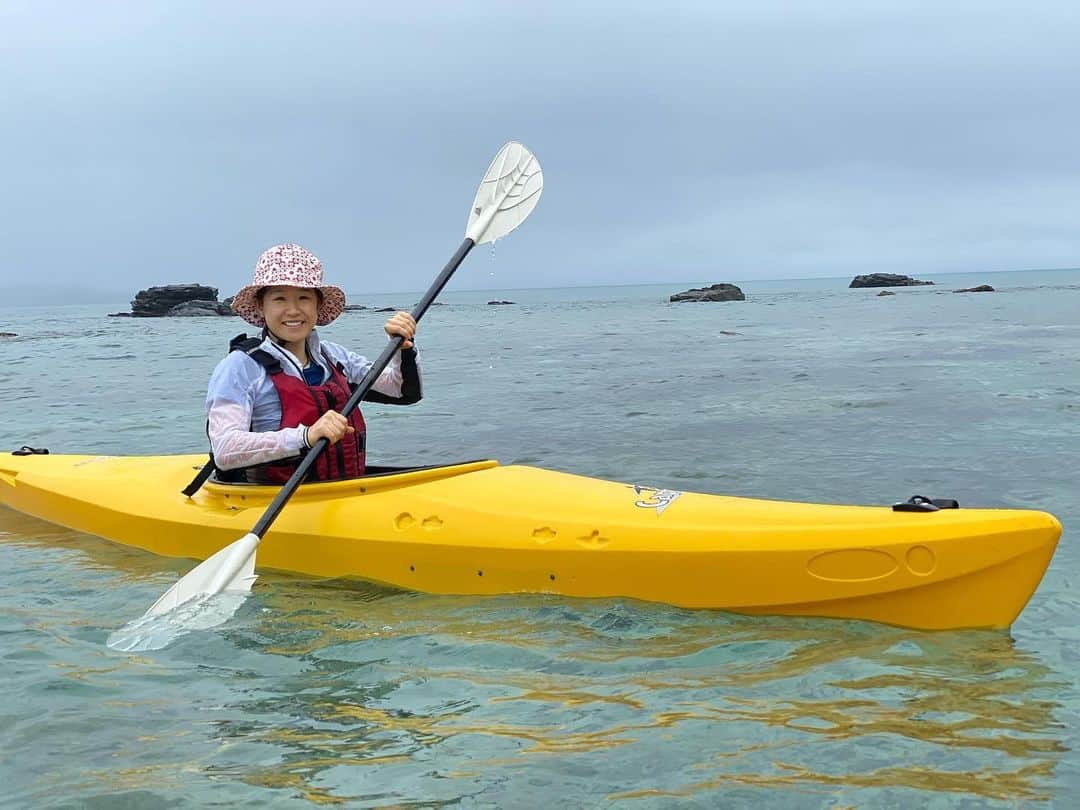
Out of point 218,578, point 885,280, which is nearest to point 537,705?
point 218,578

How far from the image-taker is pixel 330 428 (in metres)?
3.95

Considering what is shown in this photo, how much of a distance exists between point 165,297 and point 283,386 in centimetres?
5612

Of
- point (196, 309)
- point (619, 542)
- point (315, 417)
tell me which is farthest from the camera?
point (196, 309)

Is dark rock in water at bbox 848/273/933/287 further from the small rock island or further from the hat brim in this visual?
the hat brim

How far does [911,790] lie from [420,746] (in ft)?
4.00

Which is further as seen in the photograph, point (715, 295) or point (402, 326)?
point (715, 295)

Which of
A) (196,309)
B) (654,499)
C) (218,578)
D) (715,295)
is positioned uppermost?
(715,295)

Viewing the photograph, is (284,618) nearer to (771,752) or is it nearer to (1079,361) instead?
(771,752)

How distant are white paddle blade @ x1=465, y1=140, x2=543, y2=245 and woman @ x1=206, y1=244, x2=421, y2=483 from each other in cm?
128

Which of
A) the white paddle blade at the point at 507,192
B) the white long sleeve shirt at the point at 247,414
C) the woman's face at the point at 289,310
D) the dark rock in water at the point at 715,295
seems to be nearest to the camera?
the white long sleeve shirt at the point at 247,414

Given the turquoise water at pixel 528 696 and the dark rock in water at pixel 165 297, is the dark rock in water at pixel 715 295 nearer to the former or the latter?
the dark rock in water at pixel 165 297

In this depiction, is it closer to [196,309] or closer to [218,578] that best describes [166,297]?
[196,309]

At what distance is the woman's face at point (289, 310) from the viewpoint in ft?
13.8

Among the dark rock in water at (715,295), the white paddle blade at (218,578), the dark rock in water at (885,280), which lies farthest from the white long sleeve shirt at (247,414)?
the dark rock in water at (885,280)
